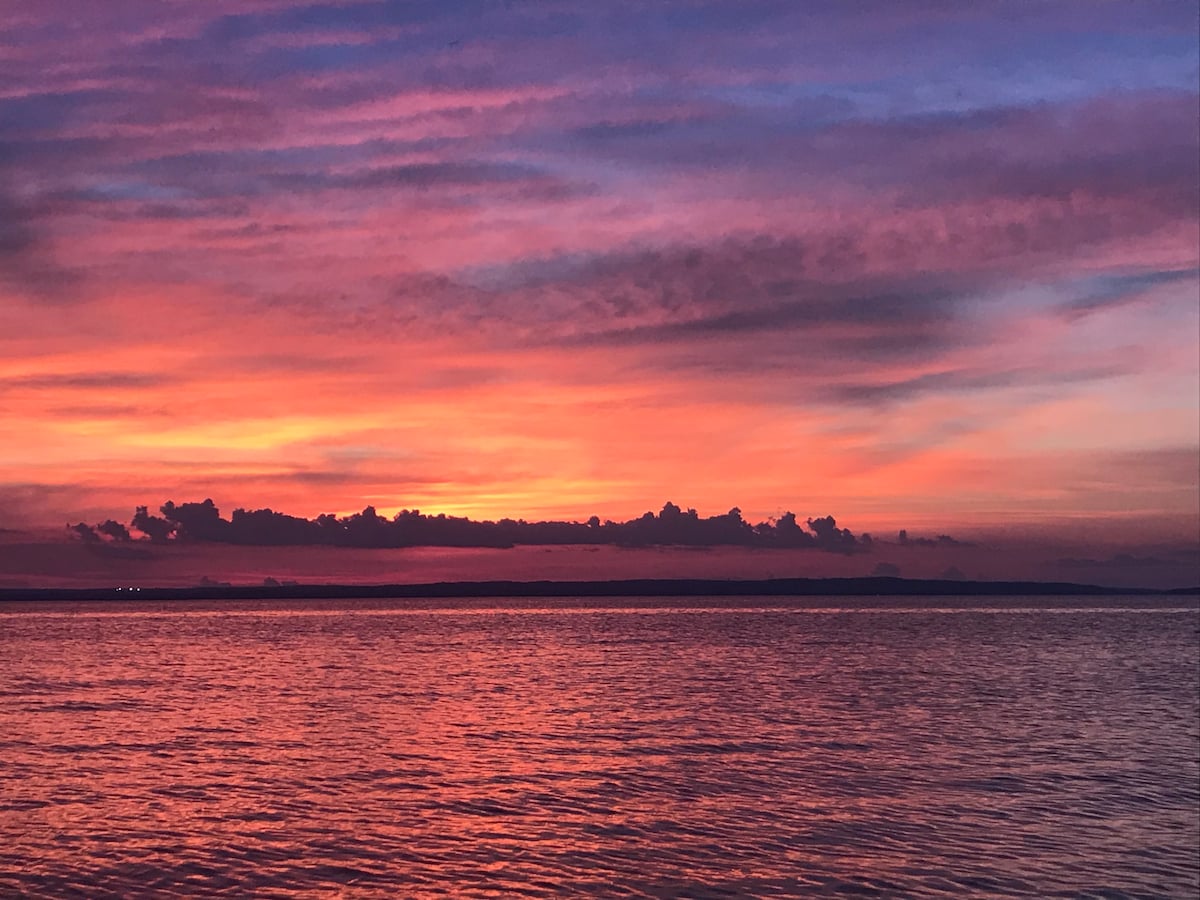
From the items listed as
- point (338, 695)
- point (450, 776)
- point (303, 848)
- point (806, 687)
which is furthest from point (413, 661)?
point (303, 848)

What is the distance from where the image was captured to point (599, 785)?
117 feet

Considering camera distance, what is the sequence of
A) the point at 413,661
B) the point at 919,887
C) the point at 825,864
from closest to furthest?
the point at 919,887, the point at 825,864, the point at 413,661

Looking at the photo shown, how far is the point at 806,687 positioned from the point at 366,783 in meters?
38.9

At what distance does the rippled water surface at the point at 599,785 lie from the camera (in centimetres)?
2533

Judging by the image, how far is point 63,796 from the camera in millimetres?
33312

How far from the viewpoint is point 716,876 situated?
25.2 metres

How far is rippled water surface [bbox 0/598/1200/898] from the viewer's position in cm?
2533

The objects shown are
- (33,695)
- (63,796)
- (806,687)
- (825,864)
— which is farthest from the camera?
(806,687)

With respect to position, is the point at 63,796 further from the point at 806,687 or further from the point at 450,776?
the point at 806,687

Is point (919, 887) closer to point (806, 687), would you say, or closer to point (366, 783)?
point (366, 783)

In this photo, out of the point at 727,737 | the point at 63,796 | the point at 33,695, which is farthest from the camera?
the point at 33,695

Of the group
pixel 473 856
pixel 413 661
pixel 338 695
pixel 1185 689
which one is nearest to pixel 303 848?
pixel 473 856

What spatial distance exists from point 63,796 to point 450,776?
1115cm

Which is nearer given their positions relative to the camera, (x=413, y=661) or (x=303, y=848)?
(x=303, y=848)
